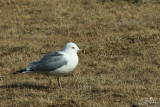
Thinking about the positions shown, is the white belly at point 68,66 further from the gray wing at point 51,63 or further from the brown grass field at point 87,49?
the brown grass field at point 87,49

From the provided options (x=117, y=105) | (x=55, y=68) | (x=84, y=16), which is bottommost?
(x=117, y=105)

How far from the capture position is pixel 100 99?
266 inches

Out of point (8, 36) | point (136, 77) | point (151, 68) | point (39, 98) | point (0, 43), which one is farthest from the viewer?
point (8, 36)

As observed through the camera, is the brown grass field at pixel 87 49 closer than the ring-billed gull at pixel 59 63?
Yes

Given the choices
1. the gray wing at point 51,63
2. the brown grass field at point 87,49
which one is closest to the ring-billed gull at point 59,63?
the gray wing at point 51,63

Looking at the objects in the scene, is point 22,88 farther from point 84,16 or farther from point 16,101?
point 84,16

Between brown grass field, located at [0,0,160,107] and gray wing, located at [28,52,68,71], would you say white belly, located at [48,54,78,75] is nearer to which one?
gray wing, located at [28,52,68,71]

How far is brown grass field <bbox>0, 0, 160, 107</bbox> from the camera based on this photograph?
275 inches

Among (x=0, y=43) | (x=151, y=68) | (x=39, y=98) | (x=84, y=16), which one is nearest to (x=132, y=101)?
(x=39, y=98)

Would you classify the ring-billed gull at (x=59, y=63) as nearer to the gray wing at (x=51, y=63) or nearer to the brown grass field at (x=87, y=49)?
the gray wing at (x=51, y=63)

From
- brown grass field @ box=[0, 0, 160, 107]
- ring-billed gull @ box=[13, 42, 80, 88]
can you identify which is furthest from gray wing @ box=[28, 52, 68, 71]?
brown grass field @ box=[0, 0, 160, 107]

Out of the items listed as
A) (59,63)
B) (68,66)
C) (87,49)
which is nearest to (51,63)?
(59,63)

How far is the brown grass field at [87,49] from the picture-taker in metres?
6.98

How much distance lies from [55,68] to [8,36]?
6645 mm
